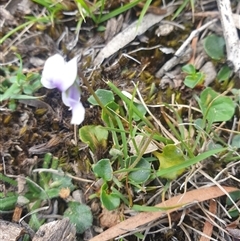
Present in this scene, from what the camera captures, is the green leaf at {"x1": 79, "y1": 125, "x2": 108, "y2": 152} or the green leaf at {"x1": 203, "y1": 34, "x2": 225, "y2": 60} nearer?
the green leaf at {"x1": 79, "y1": 125, "x2": 108, "y2": 152}

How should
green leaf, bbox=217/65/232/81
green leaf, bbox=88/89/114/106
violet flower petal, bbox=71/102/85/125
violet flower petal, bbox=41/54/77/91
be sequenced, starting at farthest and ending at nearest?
green leaf, bbox=217/65/232/81 < green leaf, bbox=88/89/114/106 < violet flower petal, bbox=71/102/85/125 < violet flower petal, bbox=41/54/77/91

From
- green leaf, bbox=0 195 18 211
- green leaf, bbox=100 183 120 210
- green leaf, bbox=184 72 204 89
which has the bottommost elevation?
green leaf, bbox=0 195 18 211

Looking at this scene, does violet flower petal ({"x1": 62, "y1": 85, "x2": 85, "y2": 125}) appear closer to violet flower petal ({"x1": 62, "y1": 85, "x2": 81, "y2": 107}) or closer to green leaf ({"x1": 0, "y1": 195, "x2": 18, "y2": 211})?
violet flower petal ({"x1": 62, "y1": 85, "x2": 81, "y2": 107})

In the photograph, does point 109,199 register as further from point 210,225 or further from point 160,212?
point 210,225

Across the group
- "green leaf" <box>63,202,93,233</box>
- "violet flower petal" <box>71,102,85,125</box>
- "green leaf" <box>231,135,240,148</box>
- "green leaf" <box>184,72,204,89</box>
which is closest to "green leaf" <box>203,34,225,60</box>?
"green leaf" <box>184,72,204,89</box>

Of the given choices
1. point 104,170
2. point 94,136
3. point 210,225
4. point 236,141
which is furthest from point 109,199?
point 236,141

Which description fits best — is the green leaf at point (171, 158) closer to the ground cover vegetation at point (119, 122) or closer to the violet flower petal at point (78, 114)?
the ground cover vegetation at point (119, 122)

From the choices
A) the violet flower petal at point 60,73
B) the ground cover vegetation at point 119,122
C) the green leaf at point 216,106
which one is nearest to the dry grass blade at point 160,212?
the ground cover vegetation at point 119,122
